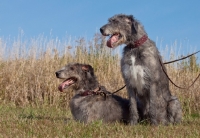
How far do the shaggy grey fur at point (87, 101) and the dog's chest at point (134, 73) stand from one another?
2.35ft

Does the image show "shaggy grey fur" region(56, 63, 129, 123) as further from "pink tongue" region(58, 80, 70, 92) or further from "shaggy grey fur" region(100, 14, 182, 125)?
"shaggy grey fur" region(100, 14, 182, 125)

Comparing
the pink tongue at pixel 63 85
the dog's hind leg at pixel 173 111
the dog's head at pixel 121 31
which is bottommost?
the dog's hind leg at pixel 173 111

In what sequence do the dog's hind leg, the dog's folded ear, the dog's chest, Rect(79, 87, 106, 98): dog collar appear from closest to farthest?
the dog's chest, Rect(79, 87, 106, 98): dog collar, the dog's folded ear, the dog's hind leg

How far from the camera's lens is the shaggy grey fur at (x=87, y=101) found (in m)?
8.27

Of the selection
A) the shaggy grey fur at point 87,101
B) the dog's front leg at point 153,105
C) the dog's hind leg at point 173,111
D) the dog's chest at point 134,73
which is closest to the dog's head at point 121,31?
the dog's chest at point 134,73

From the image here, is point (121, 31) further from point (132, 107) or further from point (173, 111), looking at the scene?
point (173, 111)

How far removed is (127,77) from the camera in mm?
8195

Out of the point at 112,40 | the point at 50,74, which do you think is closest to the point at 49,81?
the point at 50,74

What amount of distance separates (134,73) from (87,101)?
121 cm

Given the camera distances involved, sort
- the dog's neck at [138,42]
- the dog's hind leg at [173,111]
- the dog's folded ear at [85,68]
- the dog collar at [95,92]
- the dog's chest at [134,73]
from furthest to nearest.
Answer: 1. the dog's hind leg at [173,111]
2. the dog's folded ear at [85,68]
3. the dog collar at [95,92]
4. the dog's neck at [138,42]
5. the dog's chest at [134,73]

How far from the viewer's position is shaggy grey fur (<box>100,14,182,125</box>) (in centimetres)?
810

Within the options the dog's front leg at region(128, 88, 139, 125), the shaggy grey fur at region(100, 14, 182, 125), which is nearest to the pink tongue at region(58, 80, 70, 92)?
the shaggy grey fur at region(100, 14, 182, 125)

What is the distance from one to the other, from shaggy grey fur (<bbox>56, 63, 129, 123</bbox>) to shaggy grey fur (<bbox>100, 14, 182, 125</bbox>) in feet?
1.35

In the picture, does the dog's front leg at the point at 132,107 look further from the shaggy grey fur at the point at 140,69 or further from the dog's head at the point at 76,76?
→ the dog's head at the point at 76,76
